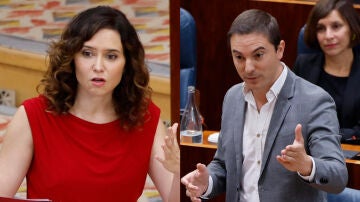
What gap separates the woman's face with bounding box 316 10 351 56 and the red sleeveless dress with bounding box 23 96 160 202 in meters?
1.62

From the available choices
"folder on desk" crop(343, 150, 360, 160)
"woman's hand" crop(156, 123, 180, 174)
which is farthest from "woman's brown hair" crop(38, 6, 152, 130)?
"folder on desk" crop(343, 150, 360, 160)

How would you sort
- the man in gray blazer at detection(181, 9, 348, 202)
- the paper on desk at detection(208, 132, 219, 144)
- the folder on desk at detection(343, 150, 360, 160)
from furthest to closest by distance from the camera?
the paper on desk at detection(208, 132, 219, 144), the folder on desk at detection(343, 150, 360, 160), the man in gray blazer at detection(181, 9, 348, 202)

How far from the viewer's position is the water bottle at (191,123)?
2993 millimetres

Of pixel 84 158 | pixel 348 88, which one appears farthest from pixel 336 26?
pixel 84 158

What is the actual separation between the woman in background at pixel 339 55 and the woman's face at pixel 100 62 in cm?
172

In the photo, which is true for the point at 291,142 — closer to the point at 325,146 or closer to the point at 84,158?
the point at 325,146

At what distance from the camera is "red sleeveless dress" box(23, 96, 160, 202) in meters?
1.93

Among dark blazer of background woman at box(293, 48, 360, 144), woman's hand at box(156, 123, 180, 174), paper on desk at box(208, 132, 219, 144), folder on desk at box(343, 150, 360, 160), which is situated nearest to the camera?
woman's hand at box(156, 123, 180, 174)

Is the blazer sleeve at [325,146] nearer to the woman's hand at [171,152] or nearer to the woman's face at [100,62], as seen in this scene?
the woman's hand at [171,152]

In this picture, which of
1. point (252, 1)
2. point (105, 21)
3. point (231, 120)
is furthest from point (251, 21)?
point (252, 1)

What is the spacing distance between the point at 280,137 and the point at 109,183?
1.61 ft

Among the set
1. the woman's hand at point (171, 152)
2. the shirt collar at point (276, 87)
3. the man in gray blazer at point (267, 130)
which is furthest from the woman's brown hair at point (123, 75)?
the shirt collar at point (276, 87)

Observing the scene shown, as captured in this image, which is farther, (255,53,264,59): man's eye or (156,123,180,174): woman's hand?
(255,53,264,59): man's eye

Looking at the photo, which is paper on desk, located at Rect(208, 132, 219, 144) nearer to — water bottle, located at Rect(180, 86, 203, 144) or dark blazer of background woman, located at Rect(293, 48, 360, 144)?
water bottle, located at Rect(180, 86, 203, 144)
